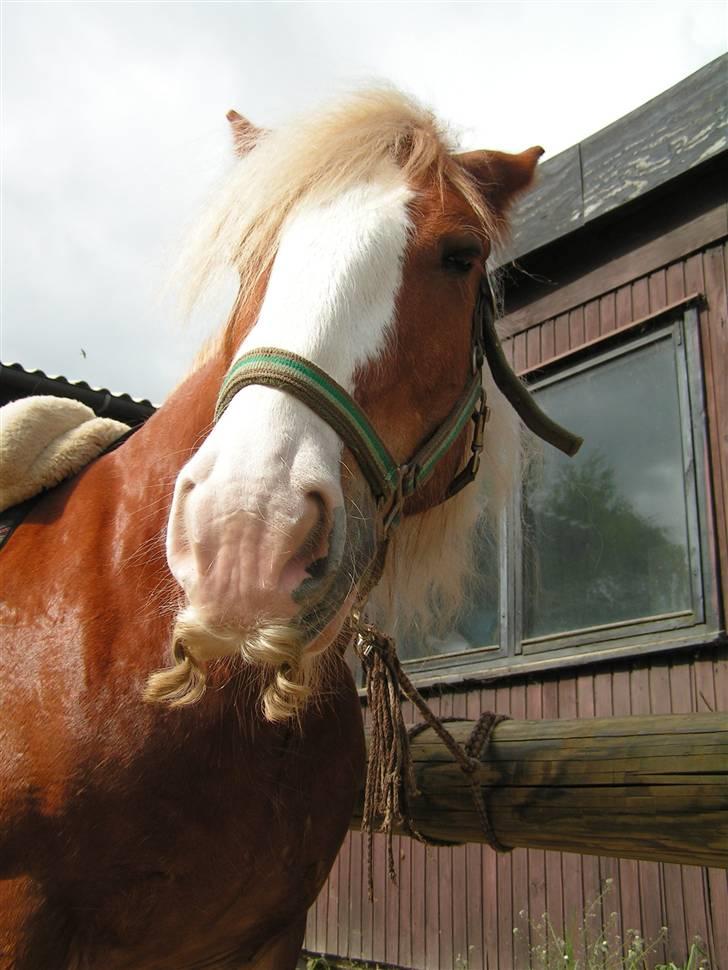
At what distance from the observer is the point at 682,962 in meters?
3.38

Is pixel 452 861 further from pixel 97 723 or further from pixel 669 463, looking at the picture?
pixel 97 723

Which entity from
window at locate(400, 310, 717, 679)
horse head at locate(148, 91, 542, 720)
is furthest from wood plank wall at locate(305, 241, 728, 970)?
horse head at locate(148, 91, 542, 720)

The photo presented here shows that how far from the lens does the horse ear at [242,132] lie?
7.60ft

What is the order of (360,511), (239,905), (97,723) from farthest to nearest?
(239,905), (97,723), (360,511)

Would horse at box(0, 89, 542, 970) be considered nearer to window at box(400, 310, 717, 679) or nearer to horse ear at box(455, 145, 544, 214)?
horse ear at box(455, 145, 544, 214)

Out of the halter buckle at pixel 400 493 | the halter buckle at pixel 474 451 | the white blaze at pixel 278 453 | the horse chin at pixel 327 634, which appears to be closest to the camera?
Answer: the white blaze at pixel 278 453

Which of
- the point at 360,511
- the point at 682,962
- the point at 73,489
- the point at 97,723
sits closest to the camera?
the point at 360,511

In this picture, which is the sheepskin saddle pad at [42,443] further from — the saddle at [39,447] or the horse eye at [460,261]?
the horse eye at [460,261]

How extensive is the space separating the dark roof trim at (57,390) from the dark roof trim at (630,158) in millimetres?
2279

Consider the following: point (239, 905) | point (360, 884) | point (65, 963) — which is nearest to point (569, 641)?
point (360, 884)

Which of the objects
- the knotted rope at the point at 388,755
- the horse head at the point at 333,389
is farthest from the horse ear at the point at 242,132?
the knotted rope at the point at 388,755

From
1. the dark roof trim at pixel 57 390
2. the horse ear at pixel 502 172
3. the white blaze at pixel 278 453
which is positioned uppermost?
the dark roof trim at pixel 57 390

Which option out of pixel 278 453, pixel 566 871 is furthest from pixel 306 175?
pixel 566 871

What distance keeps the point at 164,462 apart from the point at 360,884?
12.4 feet
